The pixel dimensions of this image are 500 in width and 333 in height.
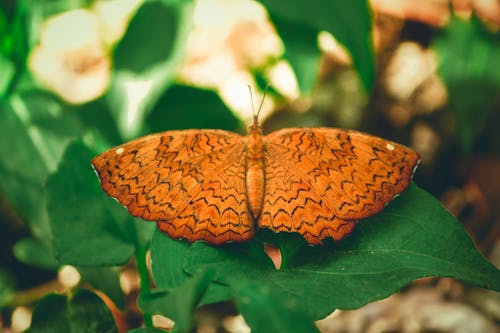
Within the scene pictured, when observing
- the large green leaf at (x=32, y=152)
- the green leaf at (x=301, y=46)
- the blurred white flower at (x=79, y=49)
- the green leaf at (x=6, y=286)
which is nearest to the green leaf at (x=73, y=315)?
the large green leaf at (x=32, y=152)

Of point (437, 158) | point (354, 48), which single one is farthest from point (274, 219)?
point (437, 158)

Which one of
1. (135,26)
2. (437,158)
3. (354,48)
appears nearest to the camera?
(354,48)

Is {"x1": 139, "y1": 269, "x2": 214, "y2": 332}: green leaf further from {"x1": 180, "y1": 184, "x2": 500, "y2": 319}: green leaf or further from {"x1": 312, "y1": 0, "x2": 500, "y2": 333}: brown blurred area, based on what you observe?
{"x1": 312, "y1": 0, "x2": 500, "y2": 333}: brown blurred area

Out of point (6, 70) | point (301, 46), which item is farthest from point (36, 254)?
point (301, 46)

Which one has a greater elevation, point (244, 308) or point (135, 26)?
point (135, 26)

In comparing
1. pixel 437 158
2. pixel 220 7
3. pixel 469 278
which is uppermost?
pixel 220 7

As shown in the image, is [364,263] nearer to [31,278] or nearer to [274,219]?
[274,219]
